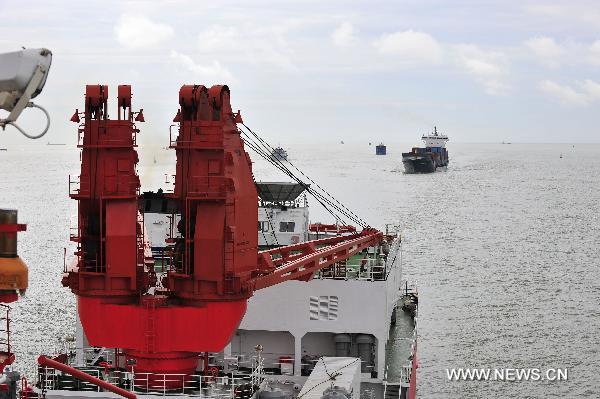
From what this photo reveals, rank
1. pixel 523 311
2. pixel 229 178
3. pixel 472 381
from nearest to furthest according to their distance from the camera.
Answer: pixel 229 178 < pixel 472 381 < pixel 523 311

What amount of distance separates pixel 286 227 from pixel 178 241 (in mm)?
Result: 16745

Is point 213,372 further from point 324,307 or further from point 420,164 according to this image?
point 420,164

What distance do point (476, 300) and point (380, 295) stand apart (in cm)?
2998

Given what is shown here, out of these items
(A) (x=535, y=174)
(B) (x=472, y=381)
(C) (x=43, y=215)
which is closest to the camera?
(B) (x=472, y=381)

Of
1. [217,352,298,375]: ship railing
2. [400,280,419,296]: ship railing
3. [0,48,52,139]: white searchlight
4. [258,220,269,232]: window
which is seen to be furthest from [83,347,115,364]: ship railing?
[400,280,419,296]: ship railing

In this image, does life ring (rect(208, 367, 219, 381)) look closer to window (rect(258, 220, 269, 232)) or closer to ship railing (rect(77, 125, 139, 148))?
ship railing (rect(77, 125, 139, 148))

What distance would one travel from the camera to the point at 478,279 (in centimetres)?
6231

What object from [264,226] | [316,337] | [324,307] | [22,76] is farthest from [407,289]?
[22,76]

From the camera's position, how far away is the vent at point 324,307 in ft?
88.0

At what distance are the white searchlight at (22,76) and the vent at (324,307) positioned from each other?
60.0 ft

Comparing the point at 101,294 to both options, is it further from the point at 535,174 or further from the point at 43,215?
the point at 535,174

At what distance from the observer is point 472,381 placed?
128ft

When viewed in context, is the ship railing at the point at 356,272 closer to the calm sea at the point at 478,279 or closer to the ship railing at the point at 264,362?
the ship railing at the point at 264,362

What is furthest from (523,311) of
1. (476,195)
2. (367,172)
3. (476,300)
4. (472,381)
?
(367,172)
